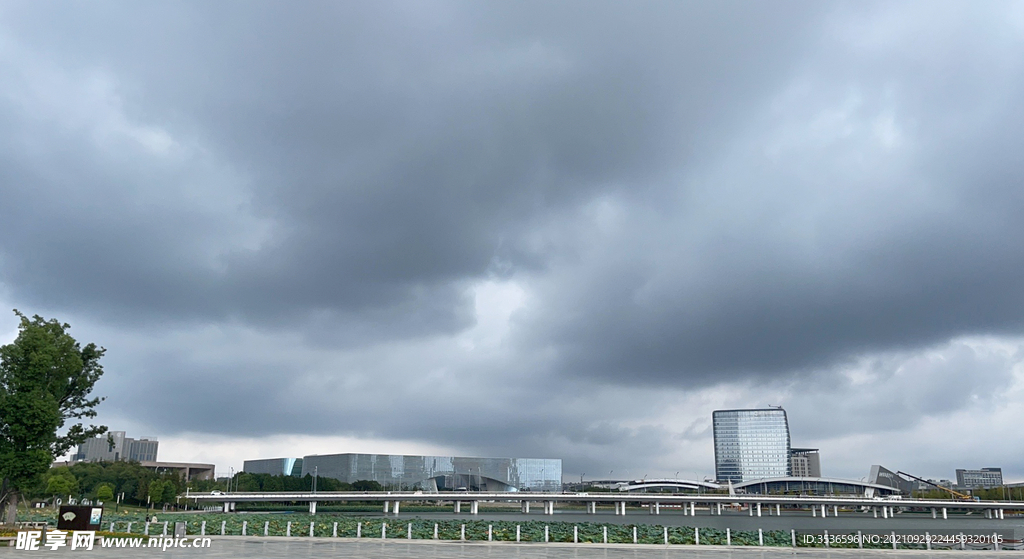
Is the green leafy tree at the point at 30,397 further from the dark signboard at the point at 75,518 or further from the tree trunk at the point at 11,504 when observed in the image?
the dark signboard at the point at 75,518

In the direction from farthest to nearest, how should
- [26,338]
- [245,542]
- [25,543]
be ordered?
1. [26,338]
2. [245,542]
3. [25,543]

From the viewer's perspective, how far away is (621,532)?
51.3m

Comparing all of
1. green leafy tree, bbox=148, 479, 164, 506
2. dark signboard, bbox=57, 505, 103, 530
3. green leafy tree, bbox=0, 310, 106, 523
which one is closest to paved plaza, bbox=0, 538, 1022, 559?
dark signboard, bbox=57, 505, 103, 530

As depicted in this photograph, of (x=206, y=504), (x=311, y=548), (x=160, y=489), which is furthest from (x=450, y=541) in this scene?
(x=206, y=504)

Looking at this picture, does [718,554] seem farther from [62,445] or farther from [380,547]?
[62,445]

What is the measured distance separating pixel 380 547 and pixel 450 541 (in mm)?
7321

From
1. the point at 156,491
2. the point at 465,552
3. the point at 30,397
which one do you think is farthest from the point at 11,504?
the point at 156,491

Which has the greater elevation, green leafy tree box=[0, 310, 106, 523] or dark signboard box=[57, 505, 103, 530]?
green leafy tree box=[0, 310, 106, 523]

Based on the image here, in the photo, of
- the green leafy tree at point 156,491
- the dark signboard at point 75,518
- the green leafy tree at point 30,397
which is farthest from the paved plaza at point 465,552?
the green leafy tree at point 156,491

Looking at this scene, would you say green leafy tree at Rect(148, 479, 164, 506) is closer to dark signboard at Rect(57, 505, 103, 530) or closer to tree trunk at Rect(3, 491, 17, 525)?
tree trunk at Rect(3, 491, 17, 525)

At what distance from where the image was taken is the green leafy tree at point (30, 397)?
47.8 meters

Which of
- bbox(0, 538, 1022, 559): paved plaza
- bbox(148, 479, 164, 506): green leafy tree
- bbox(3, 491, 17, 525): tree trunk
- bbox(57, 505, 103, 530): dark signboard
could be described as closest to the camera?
bbox(0, 538, 1022, 559): paved plaza

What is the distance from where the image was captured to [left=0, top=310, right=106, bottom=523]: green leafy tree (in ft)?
157

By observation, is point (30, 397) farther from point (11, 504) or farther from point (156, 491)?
point (156, 491)
